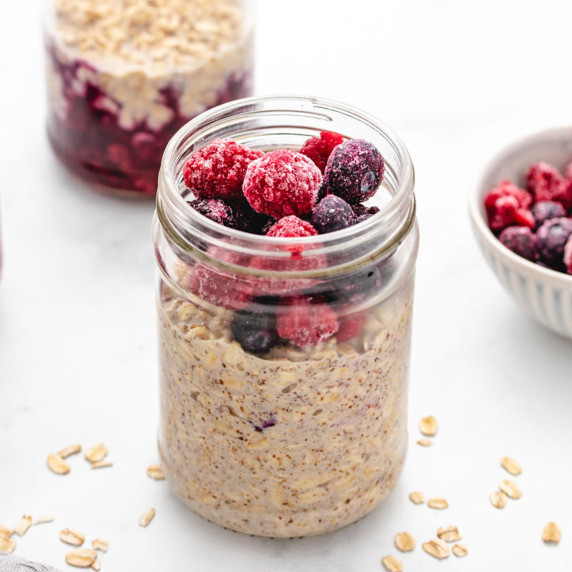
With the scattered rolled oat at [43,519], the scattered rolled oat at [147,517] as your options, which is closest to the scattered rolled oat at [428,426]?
the scattered rolled oat at [147,517]

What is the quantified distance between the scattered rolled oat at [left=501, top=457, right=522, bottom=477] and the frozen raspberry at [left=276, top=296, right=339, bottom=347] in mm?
403

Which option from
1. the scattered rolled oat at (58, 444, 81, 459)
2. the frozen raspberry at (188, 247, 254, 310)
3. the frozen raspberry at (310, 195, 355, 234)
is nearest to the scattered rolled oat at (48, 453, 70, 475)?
the scattered rolled oat at (58, 444, 81, 459)

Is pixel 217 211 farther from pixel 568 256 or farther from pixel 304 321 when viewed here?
pixel 568 256

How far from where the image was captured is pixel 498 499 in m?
1.26

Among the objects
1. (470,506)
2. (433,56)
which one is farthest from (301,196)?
(433,56)

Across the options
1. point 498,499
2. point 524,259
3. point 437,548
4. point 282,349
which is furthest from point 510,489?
point 282,349

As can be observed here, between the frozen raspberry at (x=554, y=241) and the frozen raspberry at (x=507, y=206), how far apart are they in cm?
4

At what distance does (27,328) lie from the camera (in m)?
1.46

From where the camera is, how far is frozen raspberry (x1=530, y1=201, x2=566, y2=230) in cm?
143

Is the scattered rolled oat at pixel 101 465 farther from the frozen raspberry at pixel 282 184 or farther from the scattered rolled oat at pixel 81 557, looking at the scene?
the frozen raspberry at pixel 282 184

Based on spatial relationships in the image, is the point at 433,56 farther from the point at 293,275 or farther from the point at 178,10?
the point at 293,275

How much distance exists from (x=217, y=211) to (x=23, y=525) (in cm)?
45

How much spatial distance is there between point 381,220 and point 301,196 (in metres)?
0.08

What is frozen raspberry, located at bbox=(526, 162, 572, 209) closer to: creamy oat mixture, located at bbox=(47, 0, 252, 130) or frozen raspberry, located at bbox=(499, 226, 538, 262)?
frozen raspberry, located at bbox=(499, 226, 538, 262)
